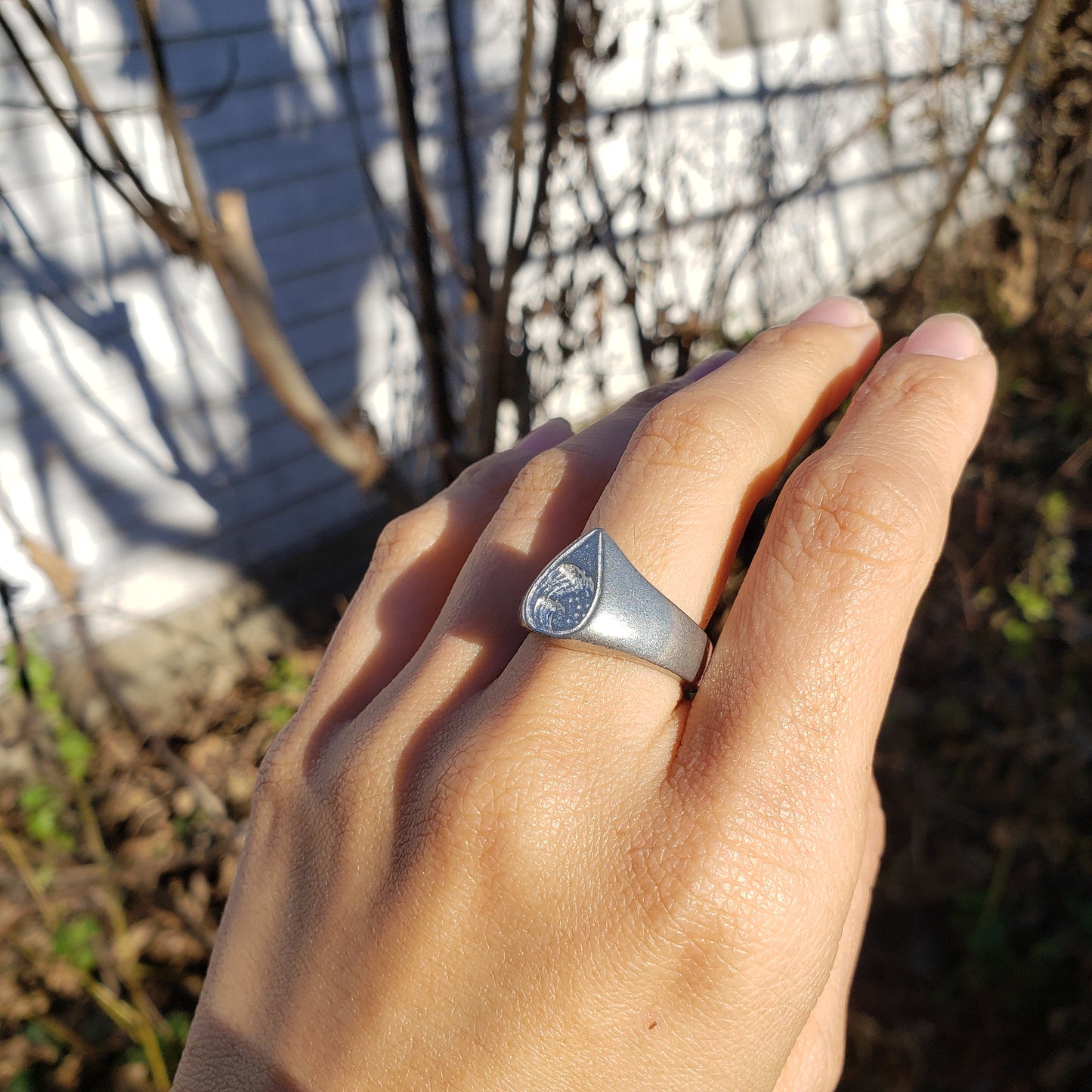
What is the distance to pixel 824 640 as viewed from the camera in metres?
0.95

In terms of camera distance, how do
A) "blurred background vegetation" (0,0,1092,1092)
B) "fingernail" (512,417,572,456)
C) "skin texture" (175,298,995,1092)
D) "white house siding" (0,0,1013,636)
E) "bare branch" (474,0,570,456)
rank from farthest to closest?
"white house siding" (0,0,1013,636)
"blurred background vegetation" (0,0,1092,1092)
"bare branch" (474,0,570,456)
"fingernail" (512,417,572,456)
"skin texture" (175,298,995,1092)

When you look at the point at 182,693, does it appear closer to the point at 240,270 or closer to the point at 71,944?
the point at 71,944

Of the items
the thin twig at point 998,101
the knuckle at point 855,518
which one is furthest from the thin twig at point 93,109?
the thin twig at point 998,101

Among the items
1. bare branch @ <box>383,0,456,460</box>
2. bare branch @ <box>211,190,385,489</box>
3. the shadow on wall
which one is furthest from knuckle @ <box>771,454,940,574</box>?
the shadow on wall

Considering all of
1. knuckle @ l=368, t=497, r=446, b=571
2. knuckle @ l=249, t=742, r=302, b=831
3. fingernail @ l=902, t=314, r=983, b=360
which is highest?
fingernail @ l=902, t=314, r=983, b=360

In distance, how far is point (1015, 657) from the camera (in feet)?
10.9

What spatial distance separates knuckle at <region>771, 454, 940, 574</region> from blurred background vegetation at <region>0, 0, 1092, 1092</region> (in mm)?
223

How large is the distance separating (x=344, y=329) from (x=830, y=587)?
357 centimetres

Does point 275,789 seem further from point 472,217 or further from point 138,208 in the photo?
point 472,217

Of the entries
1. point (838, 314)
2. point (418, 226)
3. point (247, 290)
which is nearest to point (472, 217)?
point (418, 226)

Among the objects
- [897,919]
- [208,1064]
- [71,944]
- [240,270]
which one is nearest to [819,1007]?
[208,1064]

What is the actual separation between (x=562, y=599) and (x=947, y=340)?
76 cm

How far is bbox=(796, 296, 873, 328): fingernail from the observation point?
1.33m

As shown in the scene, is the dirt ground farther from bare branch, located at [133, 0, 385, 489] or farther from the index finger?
the index finger
